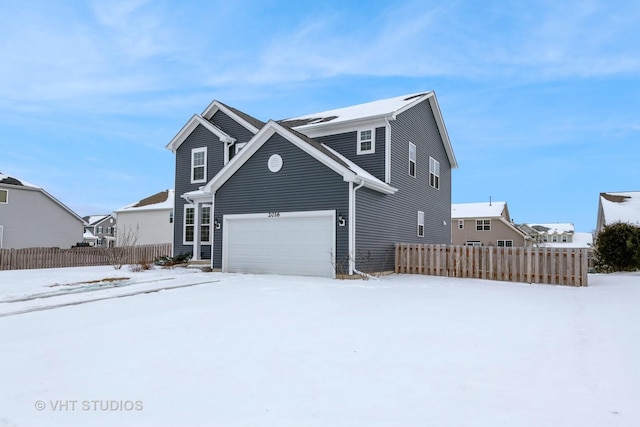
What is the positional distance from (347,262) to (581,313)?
275 inches

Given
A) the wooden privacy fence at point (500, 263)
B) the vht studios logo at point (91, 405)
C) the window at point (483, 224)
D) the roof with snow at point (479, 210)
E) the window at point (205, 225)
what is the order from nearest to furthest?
the vht studios logo at point (91, 405)
the wooden privacy fence at point (500, 263)
the window at point (205, 225)
the window at point (483, 224)
the roof with snow at point (479, 210)

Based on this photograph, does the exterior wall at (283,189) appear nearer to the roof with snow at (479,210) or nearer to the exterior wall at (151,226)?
the exterior wall at (151,226)

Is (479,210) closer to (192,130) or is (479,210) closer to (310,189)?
(192,130)

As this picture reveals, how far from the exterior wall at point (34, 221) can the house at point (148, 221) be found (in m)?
4.00

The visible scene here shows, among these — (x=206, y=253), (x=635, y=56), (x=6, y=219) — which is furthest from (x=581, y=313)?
(x=6, y=219)

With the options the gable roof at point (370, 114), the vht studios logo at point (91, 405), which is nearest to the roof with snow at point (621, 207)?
the gable roof at point (370, 114)

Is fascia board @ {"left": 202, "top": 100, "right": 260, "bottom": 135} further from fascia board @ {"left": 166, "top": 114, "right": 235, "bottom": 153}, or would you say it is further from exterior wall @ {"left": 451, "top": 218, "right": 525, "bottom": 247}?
exterior wall @ {"left": 451, "top": 218, "right": 525, "bottom": 247}

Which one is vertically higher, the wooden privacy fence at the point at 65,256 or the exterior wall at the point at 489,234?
the exterior wall at the point at 489,234

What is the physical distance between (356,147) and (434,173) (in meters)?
6.28

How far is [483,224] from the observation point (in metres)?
41.8

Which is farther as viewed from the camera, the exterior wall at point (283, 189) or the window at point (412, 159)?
the window at point (412, 159)

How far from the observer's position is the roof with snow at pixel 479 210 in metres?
41.8

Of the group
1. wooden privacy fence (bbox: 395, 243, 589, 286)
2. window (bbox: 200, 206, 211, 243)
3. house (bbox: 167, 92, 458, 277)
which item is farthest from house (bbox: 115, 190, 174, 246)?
wooden privacy fence (bbox: 395, 243, 589, 286)

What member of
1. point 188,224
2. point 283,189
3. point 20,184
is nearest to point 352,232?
point 283,189
